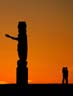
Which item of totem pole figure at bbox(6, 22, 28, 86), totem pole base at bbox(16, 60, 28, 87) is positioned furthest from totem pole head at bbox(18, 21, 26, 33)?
totem pole base at bbox(16, 60, 28, 87)

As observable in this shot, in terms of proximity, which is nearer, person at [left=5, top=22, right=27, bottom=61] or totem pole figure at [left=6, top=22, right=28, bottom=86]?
totem pole figure at [left=6, top=22, right=28, bottom=86]

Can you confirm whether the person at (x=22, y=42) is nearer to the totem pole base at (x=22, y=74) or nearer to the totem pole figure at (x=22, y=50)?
the totem pole figure at (x=22, y=50)
